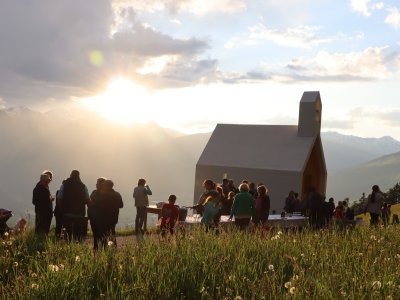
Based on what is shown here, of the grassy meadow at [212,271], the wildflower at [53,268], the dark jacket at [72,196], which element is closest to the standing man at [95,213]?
the dark jacket at [72,196]

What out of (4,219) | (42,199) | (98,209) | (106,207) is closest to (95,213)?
(98,209)

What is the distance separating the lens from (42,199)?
43.9 ft

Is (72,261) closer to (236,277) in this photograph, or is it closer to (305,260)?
(236,277)

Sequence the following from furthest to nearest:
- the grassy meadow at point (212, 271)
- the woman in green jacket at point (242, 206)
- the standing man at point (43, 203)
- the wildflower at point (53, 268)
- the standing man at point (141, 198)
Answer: the standing man at point (141, 198) → the woman in green jacket at point (242, 206) → the standing man at point (43, 203) → the wildflower at point (53, 268) → the grassy meadow at point (212, 271)

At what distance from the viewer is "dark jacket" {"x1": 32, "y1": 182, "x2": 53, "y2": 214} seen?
43.6ft

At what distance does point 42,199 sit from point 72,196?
3.03 feet

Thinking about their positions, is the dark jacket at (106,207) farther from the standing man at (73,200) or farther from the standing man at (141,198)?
the standing man at (141,198)

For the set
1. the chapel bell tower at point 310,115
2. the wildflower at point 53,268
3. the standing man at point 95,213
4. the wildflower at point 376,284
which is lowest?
the wildflower at point 53,268

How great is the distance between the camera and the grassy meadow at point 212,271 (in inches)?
235

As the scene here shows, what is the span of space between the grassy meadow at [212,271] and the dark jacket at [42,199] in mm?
3689

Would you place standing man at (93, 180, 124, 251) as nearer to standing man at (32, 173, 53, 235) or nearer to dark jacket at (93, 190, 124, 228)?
dark jacket at (93, 190, 124, 228)

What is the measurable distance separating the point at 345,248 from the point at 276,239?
1180mm

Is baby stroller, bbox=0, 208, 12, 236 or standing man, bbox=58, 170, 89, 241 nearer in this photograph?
baby stroller, bbox=0, 208, 12, 236

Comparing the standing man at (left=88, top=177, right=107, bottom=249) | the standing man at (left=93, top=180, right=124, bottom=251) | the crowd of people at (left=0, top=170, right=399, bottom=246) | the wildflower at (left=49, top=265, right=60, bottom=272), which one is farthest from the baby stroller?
the wildflower at (left=49, top=265, right=60, bottom=272)
